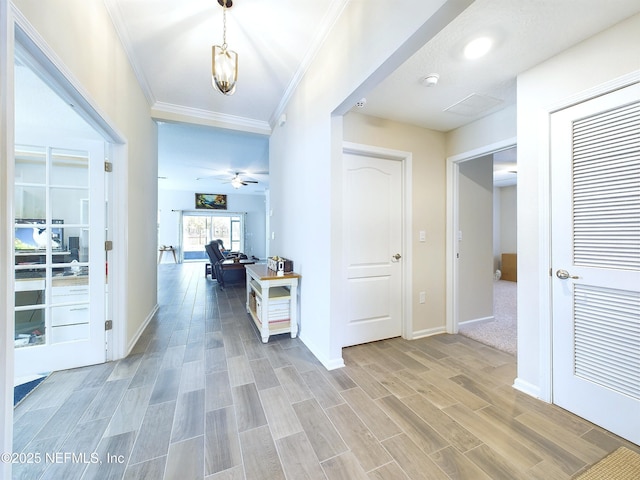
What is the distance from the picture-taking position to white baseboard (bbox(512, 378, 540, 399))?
182cm

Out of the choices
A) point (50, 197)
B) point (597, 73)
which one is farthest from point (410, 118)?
point (50, 197)

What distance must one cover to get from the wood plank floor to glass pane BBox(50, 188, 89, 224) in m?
1.28

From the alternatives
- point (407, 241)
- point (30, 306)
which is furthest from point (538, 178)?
point (30, 306)

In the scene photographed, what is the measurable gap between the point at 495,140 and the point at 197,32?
9.70 feet

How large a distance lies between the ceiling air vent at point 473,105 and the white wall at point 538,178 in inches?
15.7

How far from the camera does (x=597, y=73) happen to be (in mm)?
1540

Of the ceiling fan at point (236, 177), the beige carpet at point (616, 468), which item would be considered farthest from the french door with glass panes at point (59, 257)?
the ceiling fan at point (236, 177)

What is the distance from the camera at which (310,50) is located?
227 cm

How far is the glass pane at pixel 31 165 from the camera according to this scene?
198 centimetres

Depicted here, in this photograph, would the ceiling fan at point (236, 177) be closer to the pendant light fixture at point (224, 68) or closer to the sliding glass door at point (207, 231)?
the sliding glass door at point (207, 231)

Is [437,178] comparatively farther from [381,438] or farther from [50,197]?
[50,197]

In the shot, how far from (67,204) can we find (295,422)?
254cm

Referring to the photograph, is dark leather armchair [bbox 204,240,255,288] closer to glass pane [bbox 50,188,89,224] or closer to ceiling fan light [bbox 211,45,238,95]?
glass pane [bbox 50,188,89,224]

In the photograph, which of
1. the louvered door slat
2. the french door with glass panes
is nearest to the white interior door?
the louvered door slat
